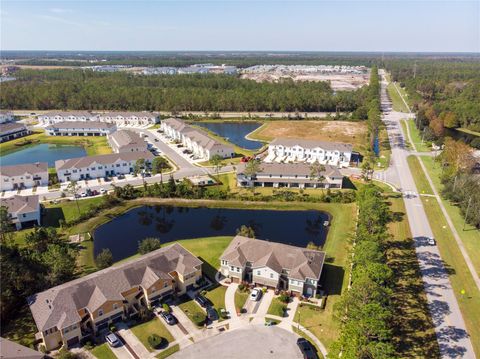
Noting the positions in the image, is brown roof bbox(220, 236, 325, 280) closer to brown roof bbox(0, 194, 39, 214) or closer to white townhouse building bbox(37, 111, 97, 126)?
brown roof bbox(0, 194, 39, 214)

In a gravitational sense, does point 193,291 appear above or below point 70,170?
below

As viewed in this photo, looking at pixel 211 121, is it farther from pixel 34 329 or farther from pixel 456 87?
pixel 456 87

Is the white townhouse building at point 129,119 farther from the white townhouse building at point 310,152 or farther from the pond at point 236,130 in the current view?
the white townhouse building at point 310,152

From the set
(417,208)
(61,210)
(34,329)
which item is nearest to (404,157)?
(417,208)

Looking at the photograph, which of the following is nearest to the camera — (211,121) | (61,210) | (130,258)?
(130,258)

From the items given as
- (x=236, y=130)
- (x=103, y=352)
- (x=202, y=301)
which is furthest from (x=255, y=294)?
(x=236, y=130)
